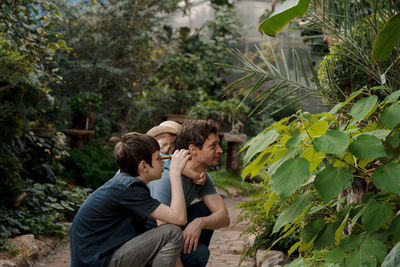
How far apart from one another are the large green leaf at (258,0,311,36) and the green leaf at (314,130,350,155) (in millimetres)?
393

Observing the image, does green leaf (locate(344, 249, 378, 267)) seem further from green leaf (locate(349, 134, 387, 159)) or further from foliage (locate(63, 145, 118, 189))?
foliage (locate(63, 145, 118, 189))

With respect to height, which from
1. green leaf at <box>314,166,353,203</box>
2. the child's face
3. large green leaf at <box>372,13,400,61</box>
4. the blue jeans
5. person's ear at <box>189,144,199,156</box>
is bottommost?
the blue jeans

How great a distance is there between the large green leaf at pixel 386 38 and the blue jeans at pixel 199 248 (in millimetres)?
1408

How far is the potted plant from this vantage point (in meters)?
8.05

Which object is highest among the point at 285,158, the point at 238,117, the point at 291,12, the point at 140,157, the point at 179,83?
the point at 291,12

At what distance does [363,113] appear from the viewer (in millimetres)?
1482

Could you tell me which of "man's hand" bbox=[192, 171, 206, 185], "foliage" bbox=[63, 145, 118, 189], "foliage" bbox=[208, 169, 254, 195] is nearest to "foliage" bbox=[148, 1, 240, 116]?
"foliage" bbox=[208, 169, 254, 195]

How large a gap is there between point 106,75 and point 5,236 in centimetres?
540

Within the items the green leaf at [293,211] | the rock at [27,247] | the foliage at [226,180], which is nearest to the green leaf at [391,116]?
the green leaf at [293,211]

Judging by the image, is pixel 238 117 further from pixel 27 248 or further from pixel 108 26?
pixel 27 248

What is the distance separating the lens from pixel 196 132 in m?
2.74

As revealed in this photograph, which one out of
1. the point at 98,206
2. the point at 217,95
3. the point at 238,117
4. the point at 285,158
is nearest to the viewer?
the point at 285,158

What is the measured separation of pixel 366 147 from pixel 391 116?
6.0 inches

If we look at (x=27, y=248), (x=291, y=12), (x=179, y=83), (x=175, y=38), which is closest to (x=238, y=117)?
(x=179, y=83)
